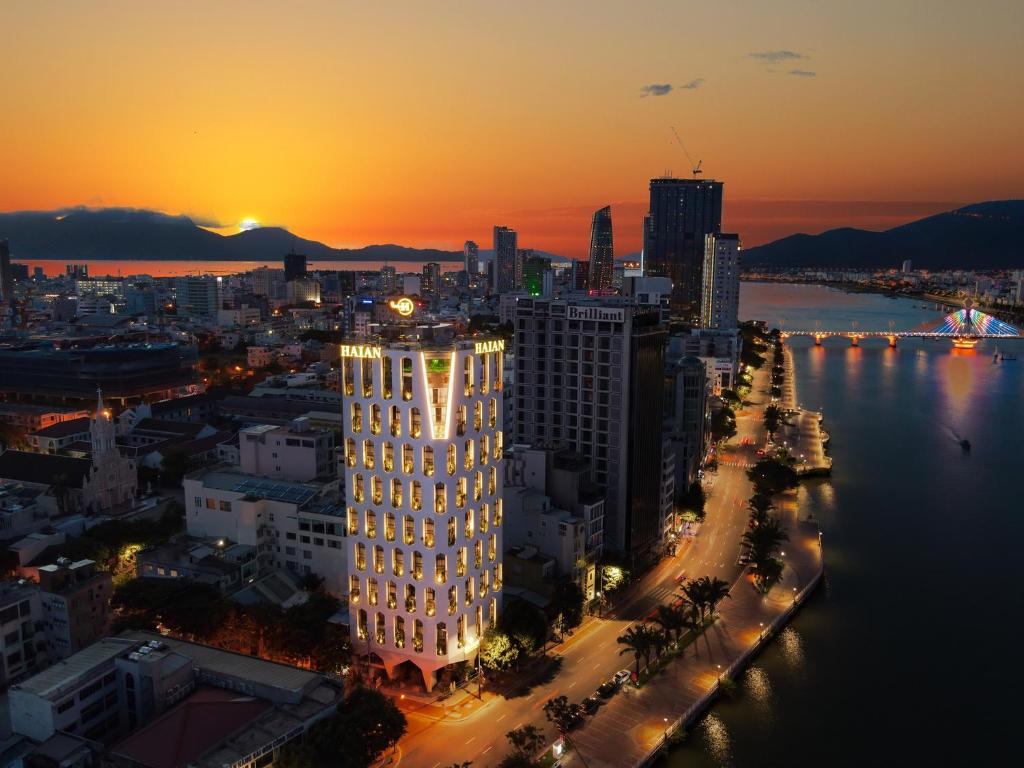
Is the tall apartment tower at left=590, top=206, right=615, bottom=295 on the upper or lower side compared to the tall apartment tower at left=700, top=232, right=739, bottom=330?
upper

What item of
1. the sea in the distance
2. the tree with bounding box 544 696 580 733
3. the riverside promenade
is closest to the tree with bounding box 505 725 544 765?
the tree with bounding box 544 696 580 733

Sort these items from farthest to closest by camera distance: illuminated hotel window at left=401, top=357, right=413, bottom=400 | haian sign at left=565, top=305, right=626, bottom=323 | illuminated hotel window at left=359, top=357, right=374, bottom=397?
haian sign at left=565, top=305, right=626, bottom=323, illuminated hotel window at left=359, top=357, right=374, bottom=397, illuminated hotel window at left=401, top=357, right=413, bottom=400

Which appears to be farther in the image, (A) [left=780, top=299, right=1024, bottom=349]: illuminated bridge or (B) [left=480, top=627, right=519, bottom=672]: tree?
(A) [left=780, top=299, right=1024, bottom=349]: illuminated bridge

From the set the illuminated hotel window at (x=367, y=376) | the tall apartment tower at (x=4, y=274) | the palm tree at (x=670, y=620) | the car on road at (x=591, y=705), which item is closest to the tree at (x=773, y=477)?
the palm tree at (x=670, y=620)

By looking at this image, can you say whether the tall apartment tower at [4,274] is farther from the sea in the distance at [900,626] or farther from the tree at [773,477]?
the tree at [773,477]

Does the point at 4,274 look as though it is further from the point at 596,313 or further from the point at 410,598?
the point at 410,598

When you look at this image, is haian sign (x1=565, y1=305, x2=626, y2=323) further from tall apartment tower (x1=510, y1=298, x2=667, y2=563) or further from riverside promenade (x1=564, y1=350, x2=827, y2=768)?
riverside promenade (x1=564, y1=350, x2=827, y2=768)

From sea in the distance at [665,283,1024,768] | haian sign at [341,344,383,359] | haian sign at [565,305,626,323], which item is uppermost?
haian sign at [565,305,626,323]

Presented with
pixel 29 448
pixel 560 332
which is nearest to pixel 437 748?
pixel 560 332
